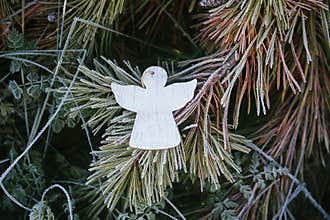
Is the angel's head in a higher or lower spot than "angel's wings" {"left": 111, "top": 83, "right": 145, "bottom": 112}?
higher

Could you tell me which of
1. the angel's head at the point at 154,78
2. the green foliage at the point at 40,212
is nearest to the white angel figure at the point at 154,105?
the angel's head at the point at 154,78

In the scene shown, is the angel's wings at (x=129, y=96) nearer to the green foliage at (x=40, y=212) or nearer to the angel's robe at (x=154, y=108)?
the angel's robe at (x=154, y=108)

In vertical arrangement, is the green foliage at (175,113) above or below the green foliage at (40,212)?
above

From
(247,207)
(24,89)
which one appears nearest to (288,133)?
(247,207)

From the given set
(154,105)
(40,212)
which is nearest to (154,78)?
(154,105)

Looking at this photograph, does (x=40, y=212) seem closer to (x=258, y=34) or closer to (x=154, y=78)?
(x=154, y=78)

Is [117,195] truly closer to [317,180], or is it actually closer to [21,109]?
[21,109]

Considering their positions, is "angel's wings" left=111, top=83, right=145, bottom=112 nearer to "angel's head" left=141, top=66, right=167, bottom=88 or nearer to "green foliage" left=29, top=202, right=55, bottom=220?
"angel's head" left=141, top=66, right=167, bottom=88

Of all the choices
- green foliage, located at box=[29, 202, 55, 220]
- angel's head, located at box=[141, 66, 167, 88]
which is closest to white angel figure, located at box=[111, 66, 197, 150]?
angel's head, located at box=[141, 66, 167, 88]
